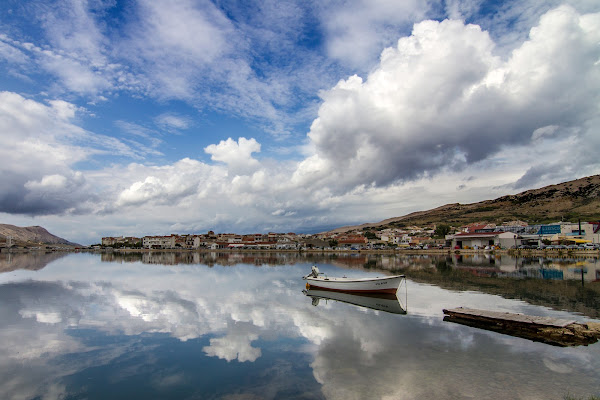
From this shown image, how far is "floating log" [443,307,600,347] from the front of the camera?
47.7 ft

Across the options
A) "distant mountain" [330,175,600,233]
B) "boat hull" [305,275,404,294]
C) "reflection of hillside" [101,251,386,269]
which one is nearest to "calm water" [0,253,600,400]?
"boat hull" [305,275,404,294]

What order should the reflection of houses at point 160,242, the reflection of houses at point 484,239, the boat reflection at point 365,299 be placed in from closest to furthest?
1. the boat reflection at point 365,299
2. the reflection of houses at point 484,239
3. the reflection of houses at point 160,242

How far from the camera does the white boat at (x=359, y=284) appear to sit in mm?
26250

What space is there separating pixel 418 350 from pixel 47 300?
88.7 feet

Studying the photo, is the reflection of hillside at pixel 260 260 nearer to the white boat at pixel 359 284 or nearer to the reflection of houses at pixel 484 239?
the white boat at pixel 359 284

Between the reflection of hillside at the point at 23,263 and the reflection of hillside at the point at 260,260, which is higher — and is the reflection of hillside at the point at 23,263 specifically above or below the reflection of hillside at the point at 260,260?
above

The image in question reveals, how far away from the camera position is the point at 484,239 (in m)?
91.4

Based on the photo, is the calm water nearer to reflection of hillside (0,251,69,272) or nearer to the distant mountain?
reflection of hillside (0,251,69,272)

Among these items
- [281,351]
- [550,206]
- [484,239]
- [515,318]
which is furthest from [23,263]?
[550,206]

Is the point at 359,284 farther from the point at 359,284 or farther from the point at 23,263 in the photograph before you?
the point at 23,263

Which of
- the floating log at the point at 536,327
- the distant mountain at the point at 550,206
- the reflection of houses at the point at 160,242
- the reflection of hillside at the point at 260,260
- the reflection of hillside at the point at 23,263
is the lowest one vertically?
the reflection of hillside at the point at 260,260

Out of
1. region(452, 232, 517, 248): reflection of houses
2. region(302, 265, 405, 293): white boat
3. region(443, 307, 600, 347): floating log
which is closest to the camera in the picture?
region(443, 307, 600, 347): floating log

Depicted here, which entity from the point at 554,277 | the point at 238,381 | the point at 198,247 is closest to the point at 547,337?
the point at 238,381

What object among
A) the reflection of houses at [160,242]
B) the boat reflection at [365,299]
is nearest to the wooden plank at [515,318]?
the boat reflection at [365,299]
